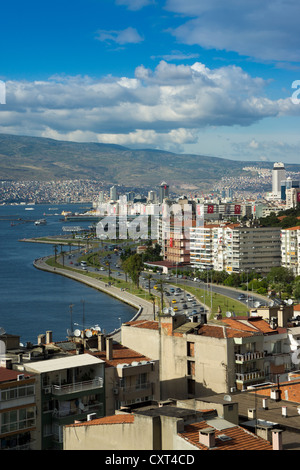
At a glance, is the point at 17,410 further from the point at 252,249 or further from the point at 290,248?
the point at 290,248

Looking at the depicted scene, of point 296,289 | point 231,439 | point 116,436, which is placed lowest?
point 296,289

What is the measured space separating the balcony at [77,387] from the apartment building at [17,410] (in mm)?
295

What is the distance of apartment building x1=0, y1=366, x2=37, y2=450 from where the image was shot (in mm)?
6293

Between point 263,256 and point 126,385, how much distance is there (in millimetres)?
29874

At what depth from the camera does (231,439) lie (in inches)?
189

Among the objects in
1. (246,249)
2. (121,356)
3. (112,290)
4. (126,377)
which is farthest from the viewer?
(246,249)

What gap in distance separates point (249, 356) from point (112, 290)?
22.3 metres

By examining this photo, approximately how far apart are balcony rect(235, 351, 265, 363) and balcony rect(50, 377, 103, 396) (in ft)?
7.72

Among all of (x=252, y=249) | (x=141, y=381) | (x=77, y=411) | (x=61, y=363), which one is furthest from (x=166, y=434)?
(x=252, y=249)

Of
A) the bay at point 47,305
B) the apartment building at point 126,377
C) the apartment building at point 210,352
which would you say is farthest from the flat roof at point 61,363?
the bay at point 47,305

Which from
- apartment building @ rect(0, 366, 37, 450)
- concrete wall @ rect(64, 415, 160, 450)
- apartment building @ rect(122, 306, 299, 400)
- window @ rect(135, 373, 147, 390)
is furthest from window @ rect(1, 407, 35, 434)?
apartment building @ rect(122, 306, 299, 400)

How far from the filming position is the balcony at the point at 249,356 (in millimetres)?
9039

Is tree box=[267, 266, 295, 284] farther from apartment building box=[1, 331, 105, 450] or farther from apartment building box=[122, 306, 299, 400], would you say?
apartment building box=[1, 331, 105, 450]
